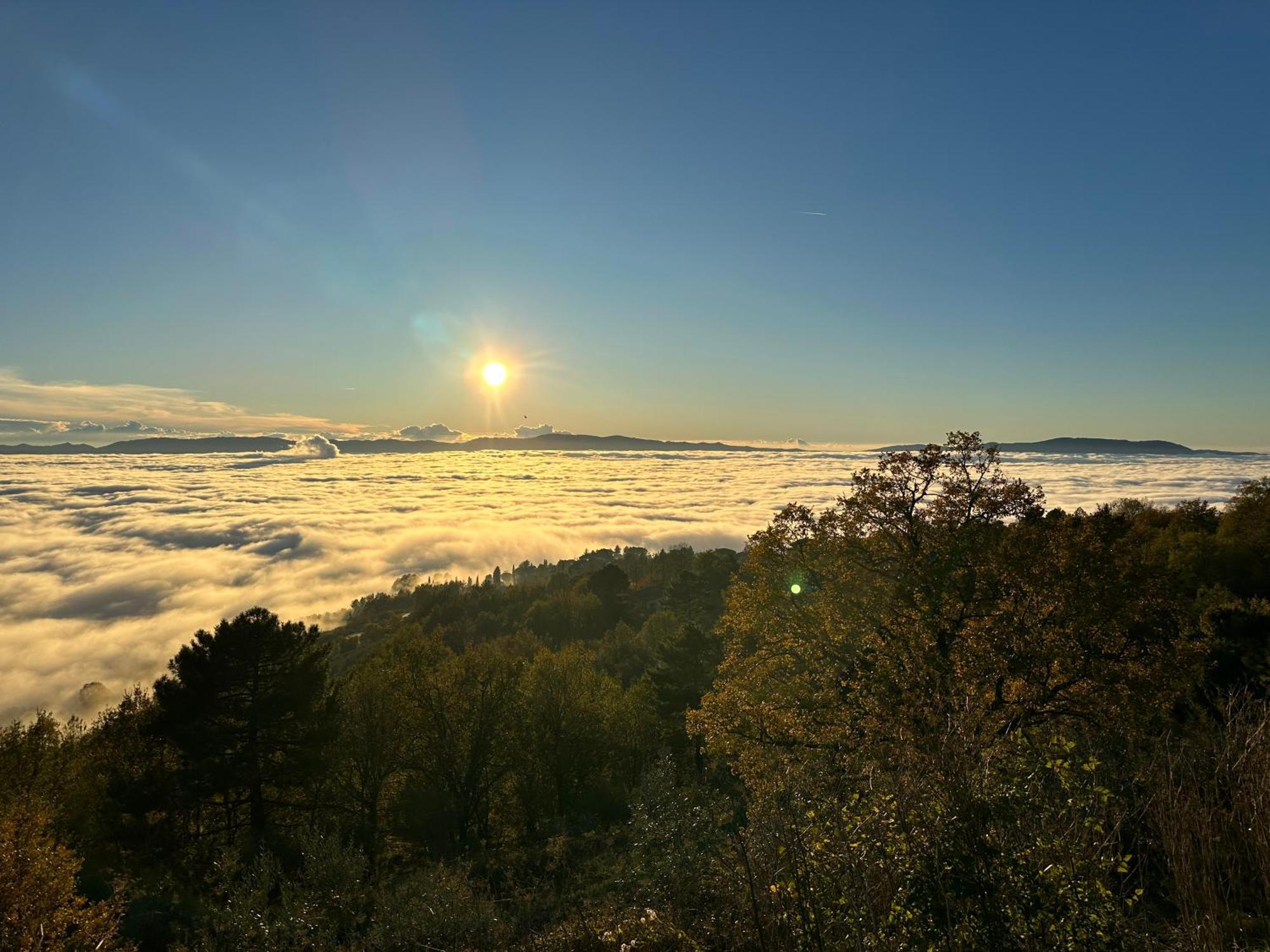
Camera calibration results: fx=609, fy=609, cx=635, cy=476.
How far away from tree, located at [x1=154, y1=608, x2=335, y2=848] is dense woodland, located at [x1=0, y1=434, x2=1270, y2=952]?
5.7 inches

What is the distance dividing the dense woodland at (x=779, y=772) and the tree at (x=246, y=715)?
0.14 m

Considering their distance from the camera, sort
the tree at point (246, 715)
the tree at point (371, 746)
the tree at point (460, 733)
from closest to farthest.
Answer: the tree at point (246, 715)
the tree at point (371, 746)
the tree at point (460, 733)

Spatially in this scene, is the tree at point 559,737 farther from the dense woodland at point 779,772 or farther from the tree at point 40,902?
the tree at point 40,902

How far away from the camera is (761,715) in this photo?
70.6ft

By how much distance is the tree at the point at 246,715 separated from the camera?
1131 inches

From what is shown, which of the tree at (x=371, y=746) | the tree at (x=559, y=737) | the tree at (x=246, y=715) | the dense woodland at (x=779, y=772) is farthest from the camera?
the tree at (x=559, y=737)

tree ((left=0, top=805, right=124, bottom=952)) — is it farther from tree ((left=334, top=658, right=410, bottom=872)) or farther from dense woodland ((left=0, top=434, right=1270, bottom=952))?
tree ((left=334, top=658, right=410, bottom=872))

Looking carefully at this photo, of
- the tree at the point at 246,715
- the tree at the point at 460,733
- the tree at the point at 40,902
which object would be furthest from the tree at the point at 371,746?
the tree at the point at 40,902

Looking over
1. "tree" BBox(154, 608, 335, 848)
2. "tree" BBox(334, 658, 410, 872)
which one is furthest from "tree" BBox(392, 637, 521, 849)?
"tree" BBox(154, 608, 335, 848)

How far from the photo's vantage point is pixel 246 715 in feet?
98.2

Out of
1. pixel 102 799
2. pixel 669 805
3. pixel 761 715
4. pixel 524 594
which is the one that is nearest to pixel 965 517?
pixel 761 715

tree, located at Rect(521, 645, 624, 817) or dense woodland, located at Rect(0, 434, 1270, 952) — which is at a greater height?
dense woodland, located at Rect(0, 434, 1270, 952)

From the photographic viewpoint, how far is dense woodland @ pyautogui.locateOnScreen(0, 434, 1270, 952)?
6.92 metres

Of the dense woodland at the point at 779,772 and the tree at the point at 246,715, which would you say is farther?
the tree at the point at 246,715
